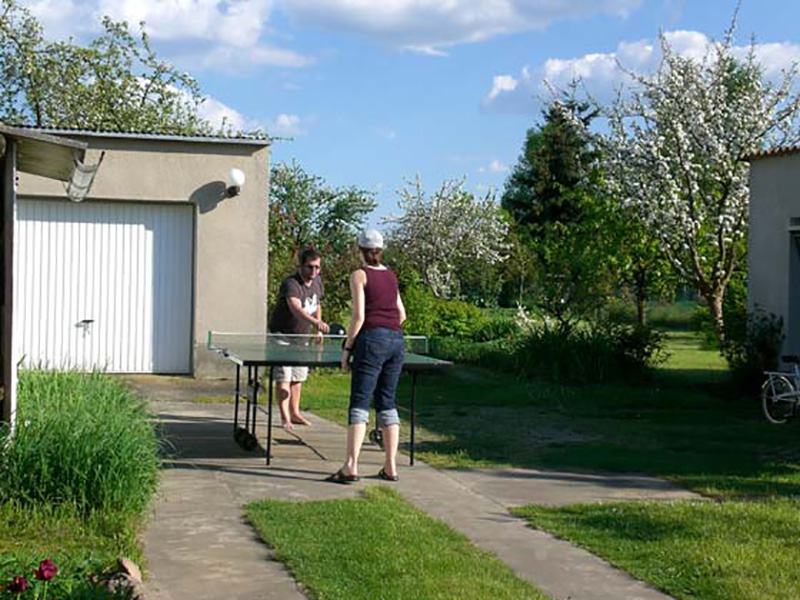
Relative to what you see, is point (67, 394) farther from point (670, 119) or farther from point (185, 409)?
point (670, 119)

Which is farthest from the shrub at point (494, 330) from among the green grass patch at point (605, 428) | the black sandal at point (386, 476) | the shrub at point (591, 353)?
the black sandal at point (386, 476)

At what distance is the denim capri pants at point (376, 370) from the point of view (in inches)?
348

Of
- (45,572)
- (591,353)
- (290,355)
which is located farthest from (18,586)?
(591,353)

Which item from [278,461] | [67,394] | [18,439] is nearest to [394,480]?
[278,461]

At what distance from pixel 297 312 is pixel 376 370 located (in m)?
2.82

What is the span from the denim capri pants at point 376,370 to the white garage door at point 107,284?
8.68m

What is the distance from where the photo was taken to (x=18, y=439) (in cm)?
709

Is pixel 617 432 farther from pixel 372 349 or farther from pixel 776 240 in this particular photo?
pixel 776 240

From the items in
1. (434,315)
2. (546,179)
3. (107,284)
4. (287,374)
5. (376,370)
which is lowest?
(287,374)

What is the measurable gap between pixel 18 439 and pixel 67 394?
127 centimetres

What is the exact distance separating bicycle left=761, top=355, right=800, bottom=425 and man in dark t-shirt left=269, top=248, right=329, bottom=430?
17.0 feet

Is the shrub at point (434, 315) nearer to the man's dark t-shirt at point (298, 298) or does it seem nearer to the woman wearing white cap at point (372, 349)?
the man's dark t-shirt at point (298, 298)

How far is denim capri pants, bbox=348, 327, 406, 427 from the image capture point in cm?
883

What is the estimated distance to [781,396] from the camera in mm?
13352
